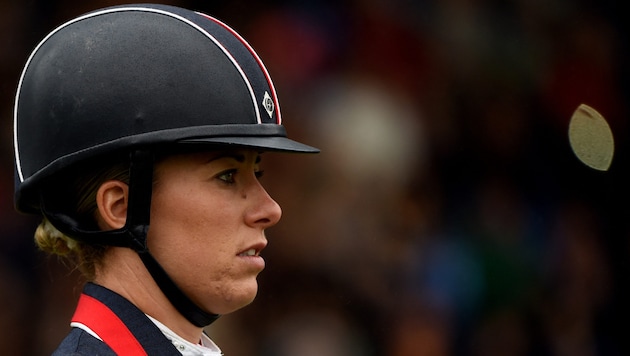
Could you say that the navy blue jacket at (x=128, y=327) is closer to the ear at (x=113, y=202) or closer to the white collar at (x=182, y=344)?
the white collar at (x=182, y=344)

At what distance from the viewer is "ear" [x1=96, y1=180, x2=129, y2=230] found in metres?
2.50

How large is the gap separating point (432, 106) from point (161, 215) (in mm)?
3490

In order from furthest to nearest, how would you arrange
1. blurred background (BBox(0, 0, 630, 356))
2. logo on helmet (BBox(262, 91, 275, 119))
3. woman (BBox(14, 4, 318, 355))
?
blurred background (BBox(0, 0, 630, 356)) < logo on helmet (BBox(262, 91, 275, 119)) < woman (BBox(14, 4, 318, 355))

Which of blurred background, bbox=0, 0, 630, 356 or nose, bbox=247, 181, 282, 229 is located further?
blurred background, bbox=0, 0, 630, 356

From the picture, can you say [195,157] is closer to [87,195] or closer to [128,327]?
[87,195]

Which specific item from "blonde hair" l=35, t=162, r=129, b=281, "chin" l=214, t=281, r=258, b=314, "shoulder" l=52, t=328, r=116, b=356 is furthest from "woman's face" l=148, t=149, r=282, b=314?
"shoulder" l=52, t=328, r=116, b=356

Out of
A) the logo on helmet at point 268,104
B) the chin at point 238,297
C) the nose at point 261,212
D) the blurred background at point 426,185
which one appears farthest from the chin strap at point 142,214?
the blurred background at point 426,185

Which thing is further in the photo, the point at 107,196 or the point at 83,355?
the point at 107,196

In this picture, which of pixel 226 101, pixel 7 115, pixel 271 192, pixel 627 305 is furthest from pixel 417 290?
pixel 226 101

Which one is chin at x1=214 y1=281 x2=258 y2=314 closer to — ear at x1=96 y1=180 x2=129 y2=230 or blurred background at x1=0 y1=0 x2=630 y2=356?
ear at x1=96 y1=180 x2=129 y2=230

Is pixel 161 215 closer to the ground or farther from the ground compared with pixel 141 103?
closer to the ground

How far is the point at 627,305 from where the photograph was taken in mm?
6078

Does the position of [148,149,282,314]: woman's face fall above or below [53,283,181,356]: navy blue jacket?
above

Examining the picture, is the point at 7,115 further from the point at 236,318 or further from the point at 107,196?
the point at 107,196
